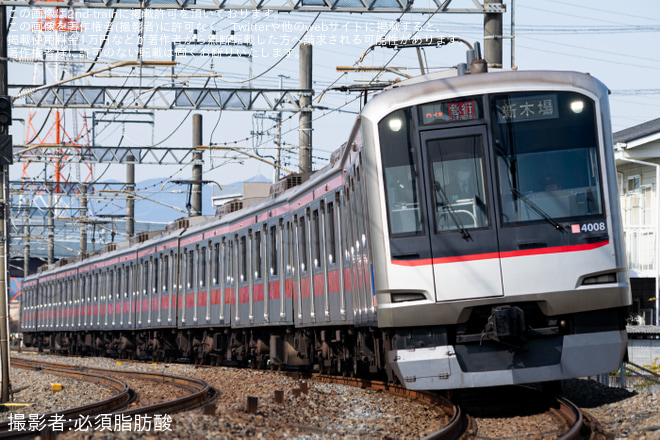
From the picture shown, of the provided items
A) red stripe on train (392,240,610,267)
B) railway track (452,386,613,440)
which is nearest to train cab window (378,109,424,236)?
red stripe on train (392,240,610,267)

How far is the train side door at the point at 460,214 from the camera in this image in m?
8.95

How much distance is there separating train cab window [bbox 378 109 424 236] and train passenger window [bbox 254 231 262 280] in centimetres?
849

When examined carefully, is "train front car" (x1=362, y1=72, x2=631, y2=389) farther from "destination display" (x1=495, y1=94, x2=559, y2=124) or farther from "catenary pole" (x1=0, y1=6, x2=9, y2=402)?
"catenary pole" (x1=0, y1=6, x2=9, y2=402)

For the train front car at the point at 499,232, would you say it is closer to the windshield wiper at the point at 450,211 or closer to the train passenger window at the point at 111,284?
the windshield wiper at the point at 450,211

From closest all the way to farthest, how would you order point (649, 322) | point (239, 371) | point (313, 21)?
point (313, 21) < point (239, 371) < point (649, 322)

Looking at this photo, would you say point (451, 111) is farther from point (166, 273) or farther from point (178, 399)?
point (166, 273)

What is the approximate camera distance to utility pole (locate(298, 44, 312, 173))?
820 inches

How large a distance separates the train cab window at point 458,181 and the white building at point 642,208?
12.2m

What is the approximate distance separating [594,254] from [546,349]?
95 centimetres

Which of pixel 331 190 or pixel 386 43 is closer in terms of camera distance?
pixel 331 190

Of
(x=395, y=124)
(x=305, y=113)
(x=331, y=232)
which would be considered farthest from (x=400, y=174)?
(x=305, y=113)

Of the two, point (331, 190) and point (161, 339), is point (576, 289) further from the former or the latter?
point (161, 339)

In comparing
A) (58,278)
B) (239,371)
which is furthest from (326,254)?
(58,278)

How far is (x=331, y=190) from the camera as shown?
42.5ft
